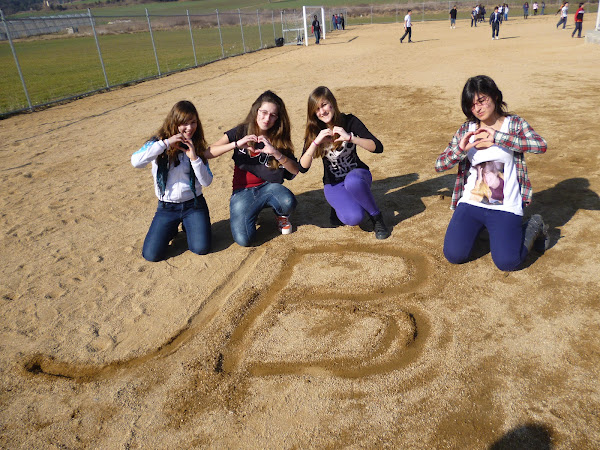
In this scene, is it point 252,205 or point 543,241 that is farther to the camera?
point 252,205

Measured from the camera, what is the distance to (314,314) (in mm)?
3338

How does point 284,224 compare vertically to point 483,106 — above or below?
below

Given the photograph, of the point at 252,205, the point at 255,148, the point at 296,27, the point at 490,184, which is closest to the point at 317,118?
the point at 255,148

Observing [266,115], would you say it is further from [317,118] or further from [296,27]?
[296,27]

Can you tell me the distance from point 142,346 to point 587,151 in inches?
230

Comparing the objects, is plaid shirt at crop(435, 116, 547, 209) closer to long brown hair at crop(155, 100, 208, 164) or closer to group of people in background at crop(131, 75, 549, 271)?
group of people in background at crop(131, 75, 549, 271)

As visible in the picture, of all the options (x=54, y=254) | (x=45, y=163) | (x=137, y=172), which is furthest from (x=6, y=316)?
(x=45, y=163)

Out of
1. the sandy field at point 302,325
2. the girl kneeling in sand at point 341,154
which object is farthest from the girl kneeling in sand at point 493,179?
the girl kneeling in sand at point 341,154

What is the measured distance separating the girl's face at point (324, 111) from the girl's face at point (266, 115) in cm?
38

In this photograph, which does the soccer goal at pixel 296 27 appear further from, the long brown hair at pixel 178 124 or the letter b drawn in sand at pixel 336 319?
the letter b drawn in sand at pixel 336 319

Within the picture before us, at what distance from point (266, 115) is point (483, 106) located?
1784mm

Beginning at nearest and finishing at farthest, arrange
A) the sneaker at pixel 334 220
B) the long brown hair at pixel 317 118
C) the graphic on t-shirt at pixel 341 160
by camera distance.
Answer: the long brown hair at pixel 317 118
the graphic on t-shirt at pixel 341 160
the sneaker at pixel 334 220

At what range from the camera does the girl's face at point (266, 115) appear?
4.09m

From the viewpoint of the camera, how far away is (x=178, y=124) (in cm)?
395
